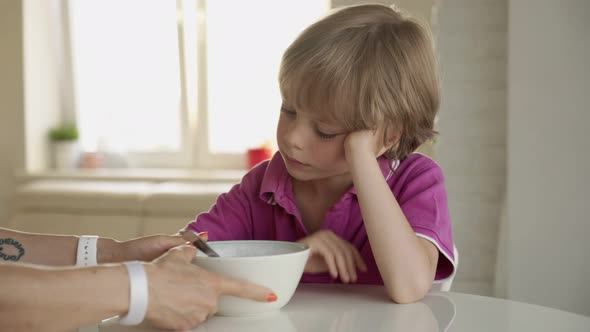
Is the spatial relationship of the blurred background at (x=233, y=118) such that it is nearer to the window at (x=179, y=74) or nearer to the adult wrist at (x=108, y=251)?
the window at (x=179, y=74)

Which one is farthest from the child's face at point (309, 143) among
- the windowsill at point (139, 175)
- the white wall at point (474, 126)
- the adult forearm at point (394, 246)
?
the windowsill at point (139, 175)

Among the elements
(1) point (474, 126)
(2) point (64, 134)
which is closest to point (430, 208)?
(1) point (474, 126)

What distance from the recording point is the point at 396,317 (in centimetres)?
99

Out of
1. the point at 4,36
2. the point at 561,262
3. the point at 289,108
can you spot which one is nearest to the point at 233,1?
the point at 4,36

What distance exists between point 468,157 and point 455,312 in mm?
2094

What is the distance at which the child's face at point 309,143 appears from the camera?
123cm

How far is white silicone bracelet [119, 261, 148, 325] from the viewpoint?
85cm

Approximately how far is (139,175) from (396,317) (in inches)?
121

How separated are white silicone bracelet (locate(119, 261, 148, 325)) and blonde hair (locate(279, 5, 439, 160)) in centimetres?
47

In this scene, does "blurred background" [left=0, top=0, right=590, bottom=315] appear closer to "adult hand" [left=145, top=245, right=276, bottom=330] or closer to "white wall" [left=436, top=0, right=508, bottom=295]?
"white wall" [left=436, top=0, right=508, bottom=295]

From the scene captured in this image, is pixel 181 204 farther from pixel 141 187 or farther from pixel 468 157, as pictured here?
pixel 468 157

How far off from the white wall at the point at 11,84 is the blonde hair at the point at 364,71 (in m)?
3.17

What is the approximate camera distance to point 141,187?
146 inches

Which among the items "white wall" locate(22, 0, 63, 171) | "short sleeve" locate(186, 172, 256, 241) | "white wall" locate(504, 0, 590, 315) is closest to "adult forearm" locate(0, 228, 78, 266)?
"short sleeve" locate(186, 172, 256, 241)
